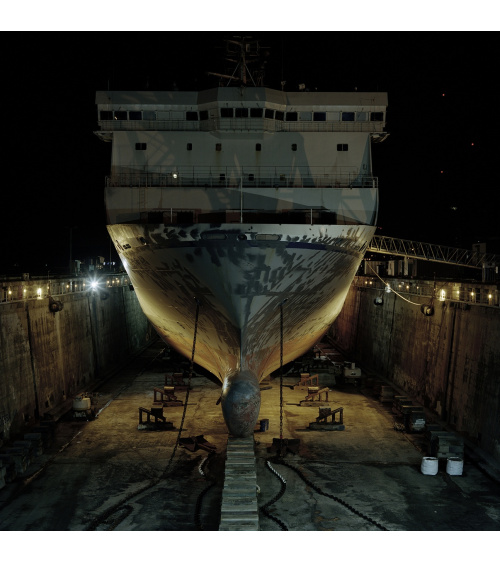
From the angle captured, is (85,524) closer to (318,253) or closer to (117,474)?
(117,474)

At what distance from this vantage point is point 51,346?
66.1ft

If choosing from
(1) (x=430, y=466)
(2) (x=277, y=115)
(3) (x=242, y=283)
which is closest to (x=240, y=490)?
(3) (x=242, y=283)

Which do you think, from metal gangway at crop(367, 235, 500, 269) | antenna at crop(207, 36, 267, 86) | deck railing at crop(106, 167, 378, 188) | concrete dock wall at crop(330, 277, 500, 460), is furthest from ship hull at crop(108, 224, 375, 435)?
metal gangway at crop(367, 235, 500, 269)

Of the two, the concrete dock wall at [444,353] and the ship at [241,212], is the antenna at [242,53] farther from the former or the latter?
the concrete dock wall at [444,353]

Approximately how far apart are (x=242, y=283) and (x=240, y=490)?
5.21 metres

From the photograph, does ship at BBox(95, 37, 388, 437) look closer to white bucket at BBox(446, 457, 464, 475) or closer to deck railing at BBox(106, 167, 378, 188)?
deck railing at BBox(106, 167, 378, 188)

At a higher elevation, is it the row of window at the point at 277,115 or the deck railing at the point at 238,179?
the row of window at the point at 277,115

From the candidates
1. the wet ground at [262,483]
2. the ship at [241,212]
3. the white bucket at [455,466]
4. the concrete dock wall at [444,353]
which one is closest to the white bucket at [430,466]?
the wet ground at [262,483]

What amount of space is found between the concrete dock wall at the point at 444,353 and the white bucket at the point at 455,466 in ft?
4.18

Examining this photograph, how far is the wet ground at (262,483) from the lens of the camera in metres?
10.8

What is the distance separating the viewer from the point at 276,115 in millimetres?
18734

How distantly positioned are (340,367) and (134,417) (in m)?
12.0

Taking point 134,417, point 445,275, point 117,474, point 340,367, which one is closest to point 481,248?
point 445,275

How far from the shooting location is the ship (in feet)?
45.6
